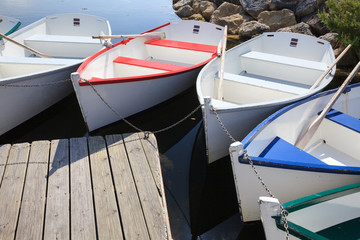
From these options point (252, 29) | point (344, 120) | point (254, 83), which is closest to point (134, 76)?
point (254, 83)

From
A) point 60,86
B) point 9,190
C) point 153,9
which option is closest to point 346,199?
point 9,190

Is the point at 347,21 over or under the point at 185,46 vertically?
over

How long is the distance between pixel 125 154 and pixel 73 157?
25.6 inches

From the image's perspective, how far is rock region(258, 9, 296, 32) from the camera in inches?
415

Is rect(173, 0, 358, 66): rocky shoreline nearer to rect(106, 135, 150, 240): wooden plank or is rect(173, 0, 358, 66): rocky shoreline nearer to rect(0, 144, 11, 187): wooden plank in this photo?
rect(106, 135, 150, 240): wooden plank

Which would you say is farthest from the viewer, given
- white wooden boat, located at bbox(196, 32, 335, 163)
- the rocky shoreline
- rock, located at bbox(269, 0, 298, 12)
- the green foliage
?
rock, located at bbox(269, 0, 298, 12)

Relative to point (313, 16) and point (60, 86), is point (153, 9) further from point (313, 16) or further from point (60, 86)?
point (60, 86)

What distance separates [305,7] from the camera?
10516 mm

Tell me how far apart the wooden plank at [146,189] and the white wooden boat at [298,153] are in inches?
33.9

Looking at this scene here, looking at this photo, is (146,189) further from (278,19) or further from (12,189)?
(278,19)

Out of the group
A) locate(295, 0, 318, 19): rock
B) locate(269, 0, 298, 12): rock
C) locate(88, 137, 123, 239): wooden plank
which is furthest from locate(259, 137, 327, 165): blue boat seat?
locate(269, 0, 298, 12): rock

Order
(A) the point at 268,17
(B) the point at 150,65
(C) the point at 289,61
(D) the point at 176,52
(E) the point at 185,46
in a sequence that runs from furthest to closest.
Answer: (A) the point at 268,17, (D) the point at 176,52, (E) the point at 185,46, (C) the point at 289,61, (B) the point at 150,65

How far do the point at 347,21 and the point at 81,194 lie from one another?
23.7ft

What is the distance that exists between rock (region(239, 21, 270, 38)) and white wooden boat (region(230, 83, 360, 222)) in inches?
238
